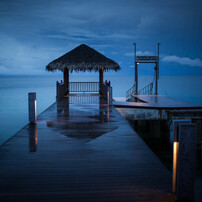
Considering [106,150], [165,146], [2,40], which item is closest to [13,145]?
[106,150]

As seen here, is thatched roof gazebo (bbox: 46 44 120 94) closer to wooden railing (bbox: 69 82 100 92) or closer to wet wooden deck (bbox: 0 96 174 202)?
wooden railing (bbox: 69 82 100 92)

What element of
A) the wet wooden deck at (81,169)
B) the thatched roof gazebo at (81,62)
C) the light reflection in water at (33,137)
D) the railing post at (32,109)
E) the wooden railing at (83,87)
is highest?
the thatched roof gazebo at (81,62)

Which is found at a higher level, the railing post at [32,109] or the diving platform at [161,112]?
the railing post at [32,109]

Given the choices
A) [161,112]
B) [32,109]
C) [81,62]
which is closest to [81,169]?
[32,109]

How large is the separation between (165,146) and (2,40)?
68931mm

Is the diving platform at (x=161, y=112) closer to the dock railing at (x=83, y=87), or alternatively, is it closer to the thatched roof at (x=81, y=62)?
the thatched roof at (x=81, y=62)

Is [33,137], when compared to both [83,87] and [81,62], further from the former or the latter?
[83,87]

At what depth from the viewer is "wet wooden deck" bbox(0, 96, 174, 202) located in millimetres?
2787

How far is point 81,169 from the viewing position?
138 inches

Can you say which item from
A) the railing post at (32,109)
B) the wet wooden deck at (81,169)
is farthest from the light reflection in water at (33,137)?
the railing post at (32,109)

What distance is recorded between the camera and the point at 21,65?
8312 centimetres

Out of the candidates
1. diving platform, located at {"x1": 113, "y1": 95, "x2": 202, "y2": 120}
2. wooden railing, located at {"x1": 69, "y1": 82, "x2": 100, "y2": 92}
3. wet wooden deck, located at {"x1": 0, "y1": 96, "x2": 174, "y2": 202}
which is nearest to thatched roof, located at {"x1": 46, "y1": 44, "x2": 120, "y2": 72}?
wooden railing, located at {"x1": 69, "y1": 82, "x2": 100, "y2": 92}

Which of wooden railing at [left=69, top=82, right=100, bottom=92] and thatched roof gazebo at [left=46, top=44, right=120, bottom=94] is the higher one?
thatched roof gazebo at [left=46, top=44, right=120, bottom=94]

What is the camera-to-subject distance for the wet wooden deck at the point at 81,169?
2787 mm
